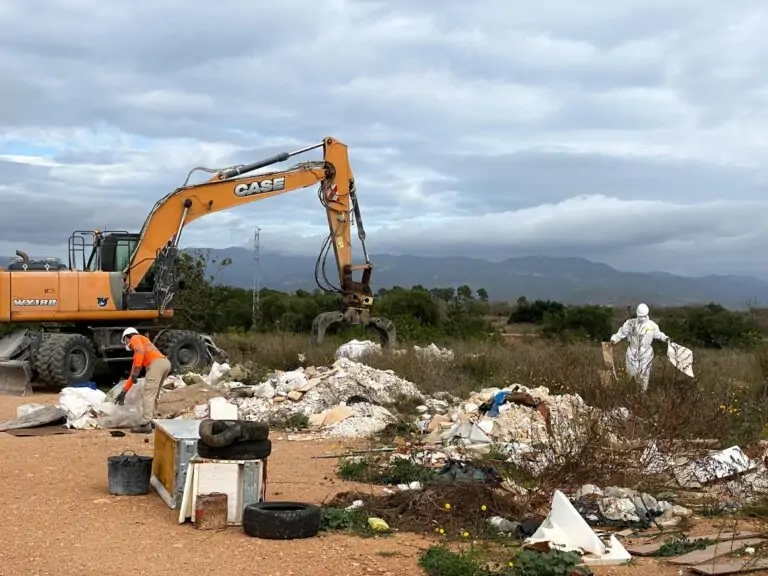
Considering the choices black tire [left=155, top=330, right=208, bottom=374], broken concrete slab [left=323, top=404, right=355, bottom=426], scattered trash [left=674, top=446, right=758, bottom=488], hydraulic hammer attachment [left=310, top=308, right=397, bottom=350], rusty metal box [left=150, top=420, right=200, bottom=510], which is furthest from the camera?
hydraulic hammer attachment [left=310, top=308, right=397, bottom=350]

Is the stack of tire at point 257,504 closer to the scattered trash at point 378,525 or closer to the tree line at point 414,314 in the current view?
the scattered trash at point 378,525

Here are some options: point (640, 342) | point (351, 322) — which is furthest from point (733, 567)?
point (351, 322)

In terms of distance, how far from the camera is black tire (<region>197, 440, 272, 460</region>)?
310 inches

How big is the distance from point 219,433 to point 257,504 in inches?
25.0

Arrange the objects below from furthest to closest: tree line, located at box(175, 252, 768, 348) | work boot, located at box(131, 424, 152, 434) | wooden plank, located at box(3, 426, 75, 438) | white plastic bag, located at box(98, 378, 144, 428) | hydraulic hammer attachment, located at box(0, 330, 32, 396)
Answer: tree line, located at box(175, 252, 768, 348) < hydraulic hammer attachment, located at box(0, 330, 32, 396) < white plastic bag, located at box(98, 378, 144, 428) < work boot, located at box(131, 424, 152, 434) < wooden plank, located at box(3, 426, 75, 438)

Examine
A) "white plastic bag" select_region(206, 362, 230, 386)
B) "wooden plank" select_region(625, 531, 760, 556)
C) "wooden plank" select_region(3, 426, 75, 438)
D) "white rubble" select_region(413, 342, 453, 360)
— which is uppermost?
"white rubble" select_region(413, 342, 453, 360)

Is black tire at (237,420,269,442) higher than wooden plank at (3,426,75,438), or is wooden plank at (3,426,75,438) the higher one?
black tire at (237,420,269,442)

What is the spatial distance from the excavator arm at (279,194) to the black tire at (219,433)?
11.3m

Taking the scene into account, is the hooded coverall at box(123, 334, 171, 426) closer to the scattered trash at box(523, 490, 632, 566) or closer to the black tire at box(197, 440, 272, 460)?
the black tire at box(197, 440, 272, 460)

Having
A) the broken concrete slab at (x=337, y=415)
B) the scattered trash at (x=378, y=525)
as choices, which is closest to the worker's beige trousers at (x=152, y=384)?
the broken concrete slab at (x=337, y=415)

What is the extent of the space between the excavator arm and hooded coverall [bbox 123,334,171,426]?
5.68 meters

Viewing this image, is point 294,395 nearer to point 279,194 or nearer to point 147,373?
point 147,373

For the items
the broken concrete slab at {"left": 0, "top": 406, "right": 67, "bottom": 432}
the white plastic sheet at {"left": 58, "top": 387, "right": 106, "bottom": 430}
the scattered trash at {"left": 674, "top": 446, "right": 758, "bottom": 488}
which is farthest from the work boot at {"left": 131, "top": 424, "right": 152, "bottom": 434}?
the scattered trash at {"left": 674, "top": 446, "right": 758, "bottom": 488}

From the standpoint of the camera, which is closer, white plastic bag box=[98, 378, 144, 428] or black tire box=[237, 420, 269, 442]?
black tire box=[237, 420, 269, 442]
